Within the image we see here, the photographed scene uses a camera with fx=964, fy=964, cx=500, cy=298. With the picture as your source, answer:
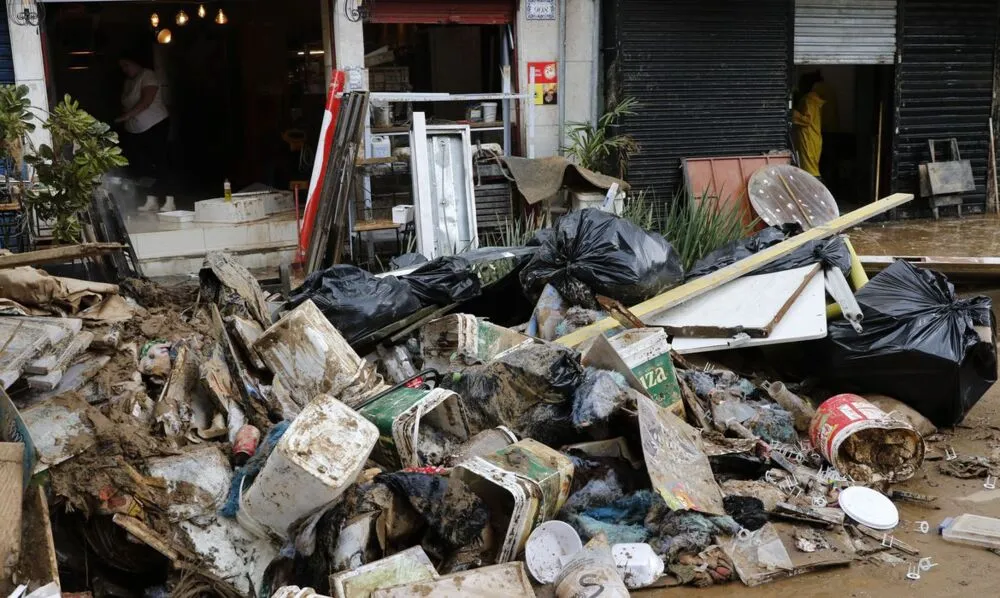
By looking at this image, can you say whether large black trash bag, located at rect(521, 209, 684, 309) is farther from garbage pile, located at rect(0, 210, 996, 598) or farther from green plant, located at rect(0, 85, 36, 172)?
green plant, located at rect(0, 85, 36, 172)

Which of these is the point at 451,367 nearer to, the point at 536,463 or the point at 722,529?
the point at 536,463

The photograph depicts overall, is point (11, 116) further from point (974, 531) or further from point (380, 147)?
point (974, 531)

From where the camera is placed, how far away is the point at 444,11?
866 centimetres

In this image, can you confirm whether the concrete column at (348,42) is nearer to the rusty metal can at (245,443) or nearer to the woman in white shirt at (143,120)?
the woman in white shirt at (143,120)

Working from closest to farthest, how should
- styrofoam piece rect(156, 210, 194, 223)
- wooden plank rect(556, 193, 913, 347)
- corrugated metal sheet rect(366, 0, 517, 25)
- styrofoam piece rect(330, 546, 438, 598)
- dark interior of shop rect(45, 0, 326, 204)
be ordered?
styrofoam piece rect(330, 546, 438, 598), wooden plank rect(556, 193, 913, 347), corrugated metal sheet rect(366, 0, 517, 25), styrofoam piece rect(156, 210, 194, 223), dark interior of shop rect(45, 0, 326, 204)

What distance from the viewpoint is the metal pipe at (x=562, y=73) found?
9062 mm

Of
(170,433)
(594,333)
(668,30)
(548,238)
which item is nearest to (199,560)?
(170,433)

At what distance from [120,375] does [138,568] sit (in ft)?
3.44

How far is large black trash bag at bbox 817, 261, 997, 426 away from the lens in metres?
5.21

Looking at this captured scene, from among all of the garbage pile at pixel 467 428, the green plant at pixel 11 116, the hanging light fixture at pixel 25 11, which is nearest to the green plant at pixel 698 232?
the garbage pile at pixel 467 428

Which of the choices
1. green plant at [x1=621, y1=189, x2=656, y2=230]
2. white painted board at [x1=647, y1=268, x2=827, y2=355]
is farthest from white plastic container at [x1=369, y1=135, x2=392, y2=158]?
white painted board at [x1=647, y1=268, x2=827, y2=355]

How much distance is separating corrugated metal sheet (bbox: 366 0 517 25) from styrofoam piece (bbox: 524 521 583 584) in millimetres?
5850

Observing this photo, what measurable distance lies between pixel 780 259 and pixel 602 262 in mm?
1228

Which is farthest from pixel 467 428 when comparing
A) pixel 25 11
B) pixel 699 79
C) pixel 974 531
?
pixel 699 79
